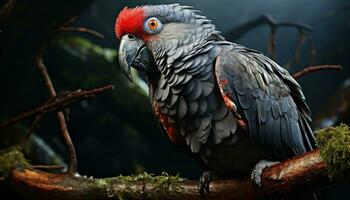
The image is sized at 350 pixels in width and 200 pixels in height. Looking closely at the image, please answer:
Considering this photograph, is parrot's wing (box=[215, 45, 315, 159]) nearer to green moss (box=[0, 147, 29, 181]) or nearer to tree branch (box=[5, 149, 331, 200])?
tree branch (box=[5, 149, 331, 200])

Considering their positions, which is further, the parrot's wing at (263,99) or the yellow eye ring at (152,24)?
the yellow eye ring at (152,24)

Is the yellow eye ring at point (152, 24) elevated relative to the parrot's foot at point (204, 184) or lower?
elevated

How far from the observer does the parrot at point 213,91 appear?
7.20 feet

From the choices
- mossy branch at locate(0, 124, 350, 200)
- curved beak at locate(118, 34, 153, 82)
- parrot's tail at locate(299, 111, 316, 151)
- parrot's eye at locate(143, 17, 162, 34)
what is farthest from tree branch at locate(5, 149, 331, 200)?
parrot's eye at locate(143, 17, 162, 34)

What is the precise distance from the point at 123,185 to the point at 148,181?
0.52 feet

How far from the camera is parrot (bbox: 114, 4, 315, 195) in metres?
2.20

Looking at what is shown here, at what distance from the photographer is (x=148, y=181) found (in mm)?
2348

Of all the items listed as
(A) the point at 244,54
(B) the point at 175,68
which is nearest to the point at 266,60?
(A) the point at 244,54

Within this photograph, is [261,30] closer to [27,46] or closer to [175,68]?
[27,46]

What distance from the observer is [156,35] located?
7.79ft

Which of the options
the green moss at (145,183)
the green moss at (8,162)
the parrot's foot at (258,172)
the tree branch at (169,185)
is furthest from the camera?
the green moss at (8,162)

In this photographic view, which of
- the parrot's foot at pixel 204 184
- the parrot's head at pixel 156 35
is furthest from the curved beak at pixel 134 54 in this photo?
the parrot's foot at pixel 204 184

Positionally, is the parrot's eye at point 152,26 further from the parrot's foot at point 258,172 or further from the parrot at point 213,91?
the parrot's foot at point 258,172

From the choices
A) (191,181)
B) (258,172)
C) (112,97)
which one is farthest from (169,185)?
(112,97)
